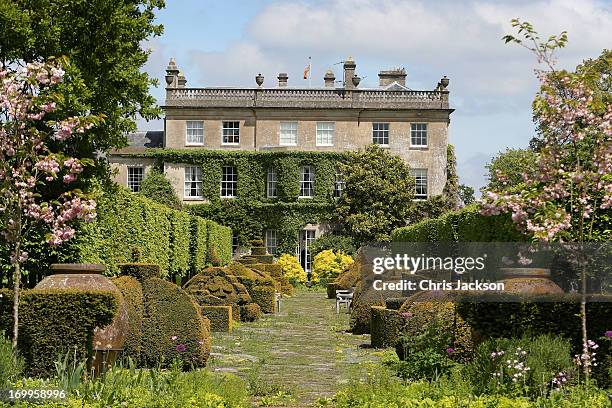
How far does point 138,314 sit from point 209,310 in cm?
561

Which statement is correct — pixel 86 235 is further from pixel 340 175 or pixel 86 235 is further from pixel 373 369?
pixel 340 175

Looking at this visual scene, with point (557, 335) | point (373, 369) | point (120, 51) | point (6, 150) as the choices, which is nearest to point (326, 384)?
point (373, 369)

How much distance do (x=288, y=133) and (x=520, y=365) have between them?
40247mm

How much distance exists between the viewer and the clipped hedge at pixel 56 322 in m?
10.3

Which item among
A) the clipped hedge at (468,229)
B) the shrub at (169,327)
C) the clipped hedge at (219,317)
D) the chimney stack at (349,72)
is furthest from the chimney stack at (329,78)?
the shrub at (169,327)

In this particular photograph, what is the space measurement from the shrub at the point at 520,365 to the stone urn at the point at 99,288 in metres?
4.17

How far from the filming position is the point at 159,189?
4678 centimetres

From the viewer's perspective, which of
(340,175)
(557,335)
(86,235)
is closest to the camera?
(557,335)

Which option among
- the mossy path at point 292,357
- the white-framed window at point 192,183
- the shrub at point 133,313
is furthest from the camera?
the white-framed window at point 192,183

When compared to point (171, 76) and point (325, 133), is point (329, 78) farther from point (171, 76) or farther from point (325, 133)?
point (171, 76)

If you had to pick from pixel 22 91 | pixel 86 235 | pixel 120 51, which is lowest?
pixel 86 235

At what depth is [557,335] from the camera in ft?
32.4

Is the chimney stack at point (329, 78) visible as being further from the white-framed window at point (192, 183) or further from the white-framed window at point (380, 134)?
the white-framed window at point (192, 183)

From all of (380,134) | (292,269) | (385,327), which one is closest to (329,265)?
(292,269)
